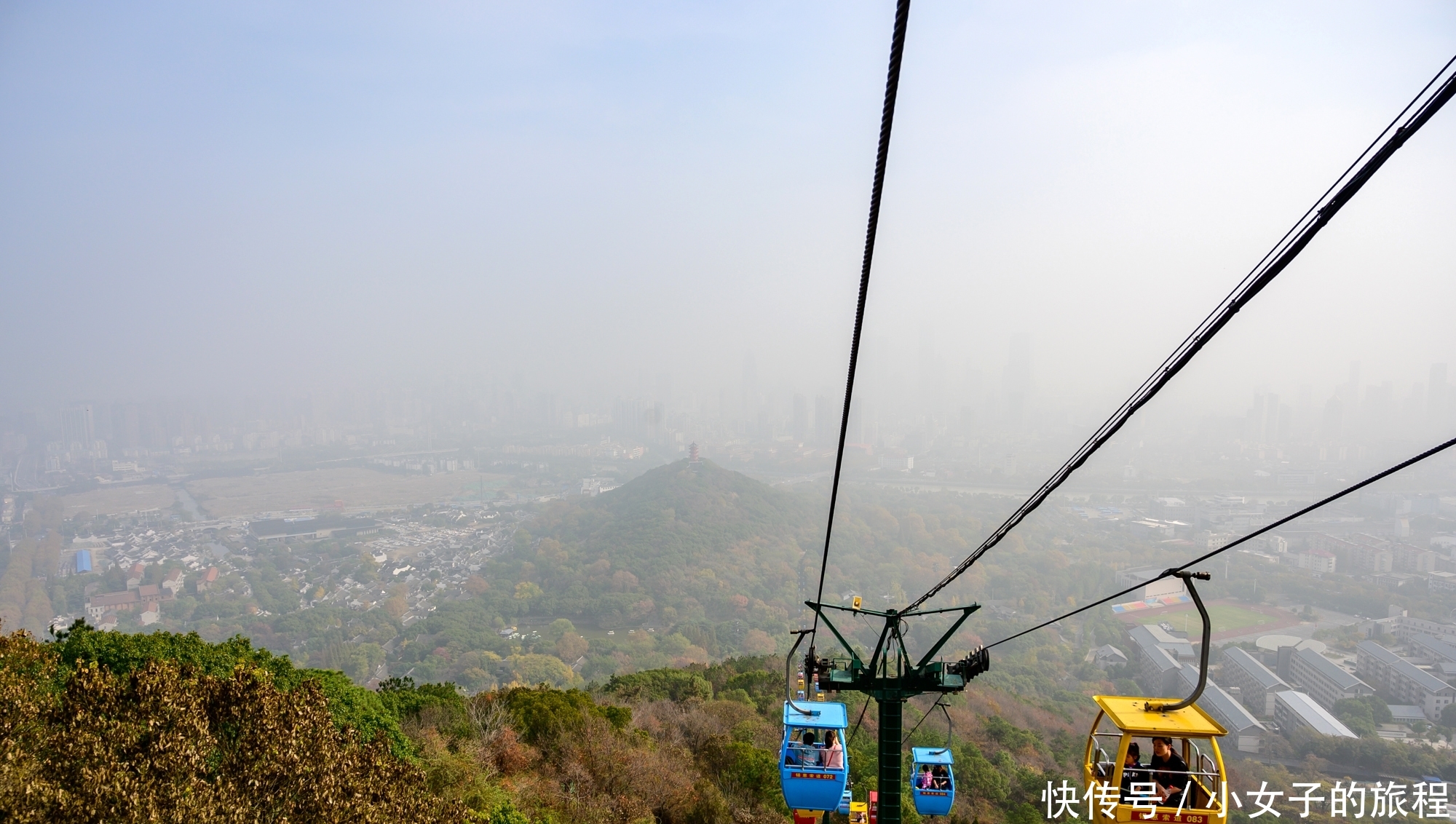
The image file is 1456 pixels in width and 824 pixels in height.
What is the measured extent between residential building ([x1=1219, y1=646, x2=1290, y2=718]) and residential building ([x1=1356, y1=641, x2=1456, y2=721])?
641cm

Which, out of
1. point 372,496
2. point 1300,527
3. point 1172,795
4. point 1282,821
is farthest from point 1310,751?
point 372,496

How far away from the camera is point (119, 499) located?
124 metres

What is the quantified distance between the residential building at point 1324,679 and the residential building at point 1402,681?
1.62m

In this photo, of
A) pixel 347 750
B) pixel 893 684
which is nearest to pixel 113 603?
pixel 347 750

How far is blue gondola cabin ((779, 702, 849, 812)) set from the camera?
7969 millimetres

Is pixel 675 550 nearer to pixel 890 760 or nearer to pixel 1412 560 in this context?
pixel 890 760

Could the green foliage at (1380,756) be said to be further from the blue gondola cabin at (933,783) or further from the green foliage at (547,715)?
the blue gondola cabin at (933,783)

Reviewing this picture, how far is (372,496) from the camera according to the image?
134 meters

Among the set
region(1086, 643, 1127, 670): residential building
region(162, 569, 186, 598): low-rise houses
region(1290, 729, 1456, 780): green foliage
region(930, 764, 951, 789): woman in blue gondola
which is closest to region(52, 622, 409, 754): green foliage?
region(930, 764, 951, 789): woman in blue gondola

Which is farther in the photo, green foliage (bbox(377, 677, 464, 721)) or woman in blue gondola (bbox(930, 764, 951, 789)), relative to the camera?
green foliage (bbox(377, 677, 464, 721))

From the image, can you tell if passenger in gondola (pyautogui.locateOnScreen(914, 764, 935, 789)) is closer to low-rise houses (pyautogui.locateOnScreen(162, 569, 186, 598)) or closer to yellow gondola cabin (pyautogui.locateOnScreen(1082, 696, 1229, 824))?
yellow gondola cabin (pyautogui.locateOnScreen(1082, 696, 1229, 824))

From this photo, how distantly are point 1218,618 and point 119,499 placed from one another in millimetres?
162210

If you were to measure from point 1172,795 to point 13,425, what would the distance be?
20975 centimetres

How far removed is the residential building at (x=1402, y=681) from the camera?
4847cm
